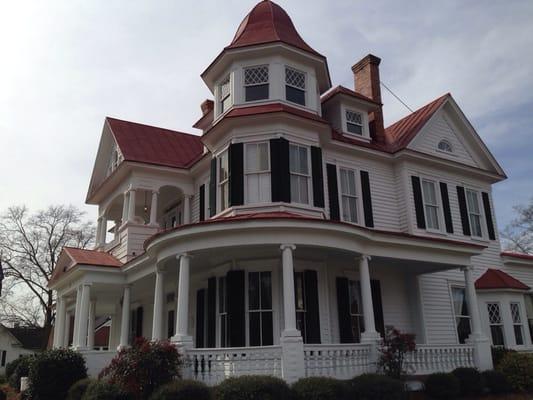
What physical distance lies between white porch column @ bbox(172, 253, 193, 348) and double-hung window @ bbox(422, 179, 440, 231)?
33.0 feet

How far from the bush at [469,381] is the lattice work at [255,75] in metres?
10.8

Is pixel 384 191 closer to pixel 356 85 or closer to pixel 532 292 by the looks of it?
pixel 356 85

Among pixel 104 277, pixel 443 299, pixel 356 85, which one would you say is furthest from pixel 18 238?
pixel 443 299

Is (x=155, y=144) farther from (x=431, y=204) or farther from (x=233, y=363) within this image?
(x=233, y=363)

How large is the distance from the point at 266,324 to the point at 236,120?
632cm

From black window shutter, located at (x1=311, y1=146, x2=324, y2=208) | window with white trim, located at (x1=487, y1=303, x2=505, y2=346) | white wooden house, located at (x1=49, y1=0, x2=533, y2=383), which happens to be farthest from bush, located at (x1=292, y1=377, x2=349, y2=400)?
window with white trim, located at (x1=487, y1=303, x2=505, y2=346)

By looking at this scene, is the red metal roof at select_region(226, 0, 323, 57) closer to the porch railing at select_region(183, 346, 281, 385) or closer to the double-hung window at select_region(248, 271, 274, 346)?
the double-hung window at select_region(248, 271, 274, 346)

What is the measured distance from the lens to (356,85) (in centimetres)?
2184

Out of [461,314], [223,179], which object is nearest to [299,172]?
[223,179]

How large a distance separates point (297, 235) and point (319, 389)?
12.1 ft

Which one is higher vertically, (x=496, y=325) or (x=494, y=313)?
(x=494, y=313)

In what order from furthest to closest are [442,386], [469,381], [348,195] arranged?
[348,195] < [469,381] < [442,386]

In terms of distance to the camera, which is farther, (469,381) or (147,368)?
(469,381)

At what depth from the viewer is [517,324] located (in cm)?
1900
